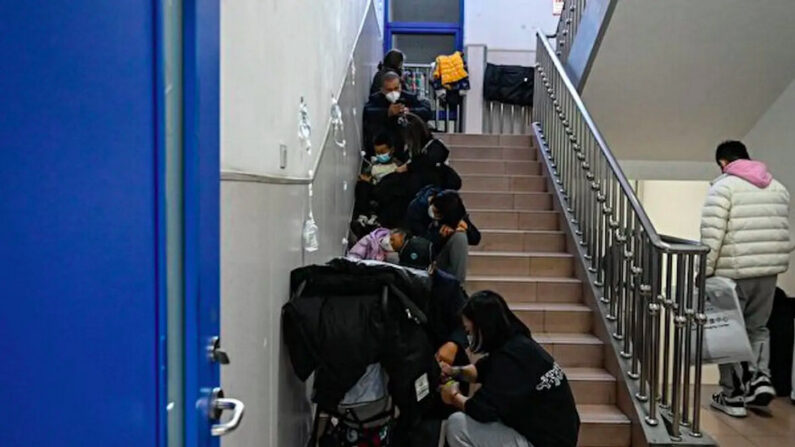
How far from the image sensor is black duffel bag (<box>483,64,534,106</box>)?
755cm

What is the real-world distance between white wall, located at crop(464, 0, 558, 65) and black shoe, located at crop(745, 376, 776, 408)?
16.8 ft

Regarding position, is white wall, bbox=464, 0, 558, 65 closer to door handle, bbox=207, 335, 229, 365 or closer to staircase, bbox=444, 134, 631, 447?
staircase, bbox=444, 134, 631, 447

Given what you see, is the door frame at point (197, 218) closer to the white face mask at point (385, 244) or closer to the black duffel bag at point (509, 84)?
the white face mask at point (385, 244)

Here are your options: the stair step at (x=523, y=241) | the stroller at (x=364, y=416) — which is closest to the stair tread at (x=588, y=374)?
the stair step at (x=523, y=241)

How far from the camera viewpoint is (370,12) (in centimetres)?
600

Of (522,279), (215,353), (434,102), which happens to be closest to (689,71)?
(522,279)

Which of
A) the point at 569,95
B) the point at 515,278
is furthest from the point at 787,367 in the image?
the point at 569,95

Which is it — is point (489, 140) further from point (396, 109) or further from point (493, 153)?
point (396, 109)

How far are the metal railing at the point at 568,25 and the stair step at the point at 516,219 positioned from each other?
1718 millimetres

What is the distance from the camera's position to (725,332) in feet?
10.9

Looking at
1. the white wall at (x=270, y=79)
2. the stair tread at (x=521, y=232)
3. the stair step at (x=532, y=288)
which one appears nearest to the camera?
the white wall at (x=270, y=79)

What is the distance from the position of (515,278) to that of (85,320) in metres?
3.66

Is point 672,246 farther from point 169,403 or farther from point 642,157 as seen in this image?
point 642,157

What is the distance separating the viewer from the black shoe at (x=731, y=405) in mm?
3596
